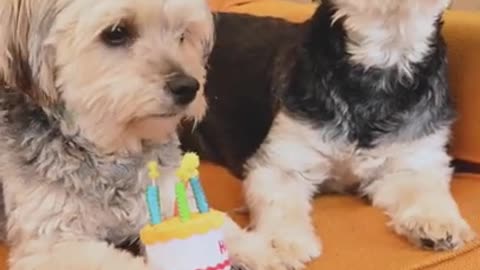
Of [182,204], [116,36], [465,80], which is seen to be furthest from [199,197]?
[465,80]

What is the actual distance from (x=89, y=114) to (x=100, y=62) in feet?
0.29

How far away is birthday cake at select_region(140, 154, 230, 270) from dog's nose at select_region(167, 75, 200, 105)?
174 millimetres

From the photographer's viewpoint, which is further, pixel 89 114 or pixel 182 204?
pixel 89 114

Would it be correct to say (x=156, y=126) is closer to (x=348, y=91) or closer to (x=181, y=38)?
(x=181, y=38)

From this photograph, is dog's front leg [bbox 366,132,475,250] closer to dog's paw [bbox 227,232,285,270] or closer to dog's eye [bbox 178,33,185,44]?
dog's paw [bbox 227,232,285,270]

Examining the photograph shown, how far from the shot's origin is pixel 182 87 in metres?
1.47

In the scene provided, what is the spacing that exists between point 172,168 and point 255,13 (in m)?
0.91

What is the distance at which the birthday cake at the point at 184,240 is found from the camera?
1309 millimetres

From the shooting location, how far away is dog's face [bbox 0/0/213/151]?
4.74 ft

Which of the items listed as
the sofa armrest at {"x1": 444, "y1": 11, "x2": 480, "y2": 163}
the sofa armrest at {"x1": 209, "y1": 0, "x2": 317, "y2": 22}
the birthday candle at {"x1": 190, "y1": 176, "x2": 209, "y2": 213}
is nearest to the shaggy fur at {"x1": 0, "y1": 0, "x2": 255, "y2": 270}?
the birthday candle at {"x1": 190, "y1": 176, "x2": 209, "y2": 213}

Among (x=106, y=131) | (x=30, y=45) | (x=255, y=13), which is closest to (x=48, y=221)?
(x=106, y=131)

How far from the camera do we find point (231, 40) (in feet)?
7.32

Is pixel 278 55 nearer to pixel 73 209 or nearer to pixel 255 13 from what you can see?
pixel 255 13

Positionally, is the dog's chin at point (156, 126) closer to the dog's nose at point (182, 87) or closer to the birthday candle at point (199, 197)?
the dog's nose at point (182, 87)
